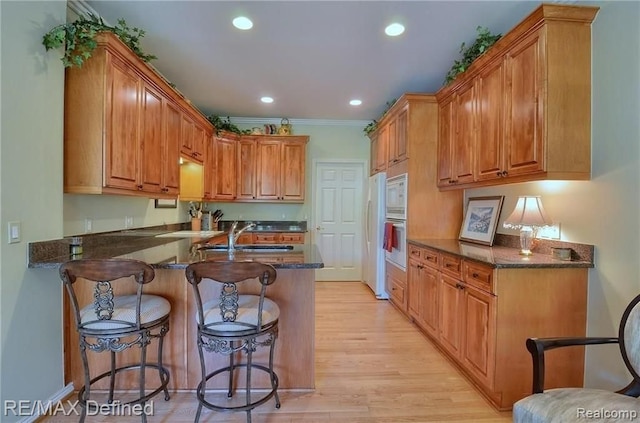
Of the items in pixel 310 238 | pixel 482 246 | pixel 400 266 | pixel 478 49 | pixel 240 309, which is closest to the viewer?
pixel 240 309

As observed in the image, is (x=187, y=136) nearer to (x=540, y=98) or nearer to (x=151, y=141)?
(x=151, y=141)

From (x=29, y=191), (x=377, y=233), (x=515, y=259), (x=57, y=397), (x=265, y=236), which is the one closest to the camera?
(x=29, y=191)

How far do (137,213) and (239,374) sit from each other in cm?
207

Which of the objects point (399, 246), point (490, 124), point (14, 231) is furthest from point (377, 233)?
point (14, 231)

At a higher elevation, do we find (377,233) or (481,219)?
(481,219)

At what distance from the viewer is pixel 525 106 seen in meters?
2.24

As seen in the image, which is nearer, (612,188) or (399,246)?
(612,188)

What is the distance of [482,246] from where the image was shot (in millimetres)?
2994

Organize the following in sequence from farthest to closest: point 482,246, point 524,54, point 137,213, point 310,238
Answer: point 310,238 → point 137,213 → point 482,246 → point 524,54

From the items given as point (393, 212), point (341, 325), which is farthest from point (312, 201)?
point (341, 325)

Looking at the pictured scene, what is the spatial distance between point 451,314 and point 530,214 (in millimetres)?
975

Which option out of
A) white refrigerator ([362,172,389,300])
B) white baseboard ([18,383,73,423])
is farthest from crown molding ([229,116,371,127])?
→ white baseboard ([18,383,73,423])

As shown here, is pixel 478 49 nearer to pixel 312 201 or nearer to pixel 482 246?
pixel 482 246

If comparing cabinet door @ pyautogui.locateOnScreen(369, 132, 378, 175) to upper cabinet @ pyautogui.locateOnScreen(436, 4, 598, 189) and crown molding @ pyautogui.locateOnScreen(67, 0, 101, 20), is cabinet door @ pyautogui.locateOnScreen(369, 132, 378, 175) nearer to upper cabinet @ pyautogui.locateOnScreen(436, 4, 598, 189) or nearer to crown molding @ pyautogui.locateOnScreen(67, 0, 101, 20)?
upper cabinet @ pyautogui.locateOnScreen(436, 4, 598, 189)
